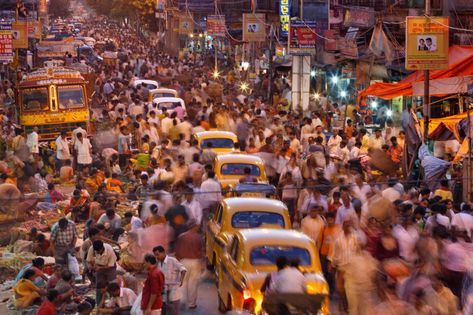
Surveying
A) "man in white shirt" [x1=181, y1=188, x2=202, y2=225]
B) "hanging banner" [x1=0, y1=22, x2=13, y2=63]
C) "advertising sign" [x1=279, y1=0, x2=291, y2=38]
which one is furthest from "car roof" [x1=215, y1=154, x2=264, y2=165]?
"advertising sign" [x1=279, y1=0, x2=291, y2=38]

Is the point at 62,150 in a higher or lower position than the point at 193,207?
lower

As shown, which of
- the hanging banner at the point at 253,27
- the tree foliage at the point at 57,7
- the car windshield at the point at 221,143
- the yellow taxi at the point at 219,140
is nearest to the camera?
the yellow taxi at the point at 219,140

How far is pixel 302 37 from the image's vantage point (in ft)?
104

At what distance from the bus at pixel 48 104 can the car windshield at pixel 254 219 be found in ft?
43.9

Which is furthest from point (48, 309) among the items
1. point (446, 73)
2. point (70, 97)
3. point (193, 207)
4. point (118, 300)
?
point (70, 97)

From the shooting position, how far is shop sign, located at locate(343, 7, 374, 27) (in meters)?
29.8

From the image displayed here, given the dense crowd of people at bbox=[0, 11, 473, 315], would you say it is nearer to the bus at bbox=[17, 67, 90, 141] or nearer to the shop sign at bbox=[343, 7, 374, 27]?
the bus at bbox=[17, 67, 90, 141]

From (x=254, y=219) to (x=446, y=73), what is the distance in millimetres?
10358

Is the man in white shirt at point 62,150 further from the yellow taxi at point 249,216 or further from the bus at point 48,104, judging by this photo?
the yellow taxi at point 249,216

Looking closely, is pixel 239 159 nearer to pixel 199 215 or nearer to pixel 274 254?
pixel 199 215

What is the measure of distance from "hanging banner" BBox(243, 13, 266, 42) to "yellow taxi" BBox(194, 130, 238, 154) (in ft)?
56.9

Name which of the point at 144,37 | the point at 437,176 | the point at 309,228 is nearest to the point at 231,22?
the point at 437,176

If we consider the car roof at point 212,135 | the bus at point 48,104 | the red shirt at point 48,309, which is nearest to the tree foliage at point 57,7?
the bus at point 48,104

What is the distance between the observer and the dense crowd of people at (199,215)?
36.5ft
